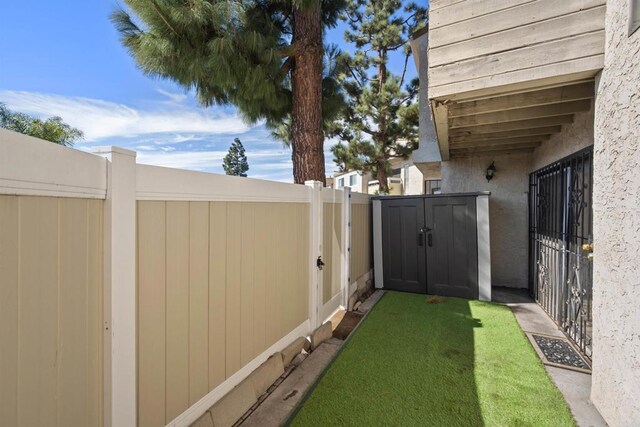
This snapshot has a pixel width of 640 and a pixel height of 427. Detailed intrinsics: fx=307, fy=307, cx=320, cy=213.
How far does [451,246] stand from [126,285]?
5213 mm

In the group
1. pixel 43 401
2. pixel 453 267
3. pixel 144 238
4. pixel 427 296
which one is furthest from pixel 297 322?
pixel 453 267

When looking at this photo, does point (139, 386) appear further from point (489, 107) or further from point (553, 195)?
point (553, 195)

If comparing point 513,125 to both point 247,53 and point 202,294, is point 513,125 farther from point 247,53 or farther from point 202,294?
point 202,294

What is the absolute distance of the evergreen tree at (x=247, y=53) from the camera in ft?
12.8

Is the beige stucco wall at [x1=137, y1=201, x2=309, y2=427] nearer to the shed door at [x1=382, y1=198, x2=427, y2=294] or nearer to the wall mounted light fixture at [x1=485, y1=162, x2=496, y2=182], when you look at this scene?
the shed door at [x1=382, y1=198, x2=427, y2=294]

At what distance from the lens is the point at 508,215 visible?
617 cm

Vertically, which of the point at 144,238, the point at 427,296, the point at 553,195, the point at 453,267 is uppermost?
the point at 553,195

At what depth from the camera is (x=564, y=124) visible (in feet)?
13.3

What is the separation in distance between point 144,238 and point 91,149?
0.51 m

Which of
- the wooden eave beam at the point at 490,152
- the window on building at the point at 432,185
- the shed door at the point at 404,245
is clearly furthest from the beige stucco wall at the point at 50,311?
the window on building at the point at 432,185

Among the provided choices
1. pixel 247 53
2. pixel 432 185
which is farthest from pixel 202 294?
pixel 432 185

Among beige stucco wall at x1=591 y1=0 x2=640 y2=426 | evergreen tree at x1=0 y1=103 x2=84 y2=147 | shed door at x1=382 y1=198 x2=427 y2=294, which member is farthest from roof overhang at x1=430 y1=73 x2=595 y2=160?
evergreen tree at x1=0 y1=103 x2=84 y2=147

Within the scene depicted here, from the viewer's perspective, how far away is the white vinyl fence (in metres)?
1.13

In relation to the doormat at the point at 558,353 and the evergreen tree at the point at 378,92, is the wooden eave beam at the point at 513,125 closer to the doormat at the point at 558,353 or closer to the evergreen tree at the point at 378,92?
the doormat at the point at 558,353
